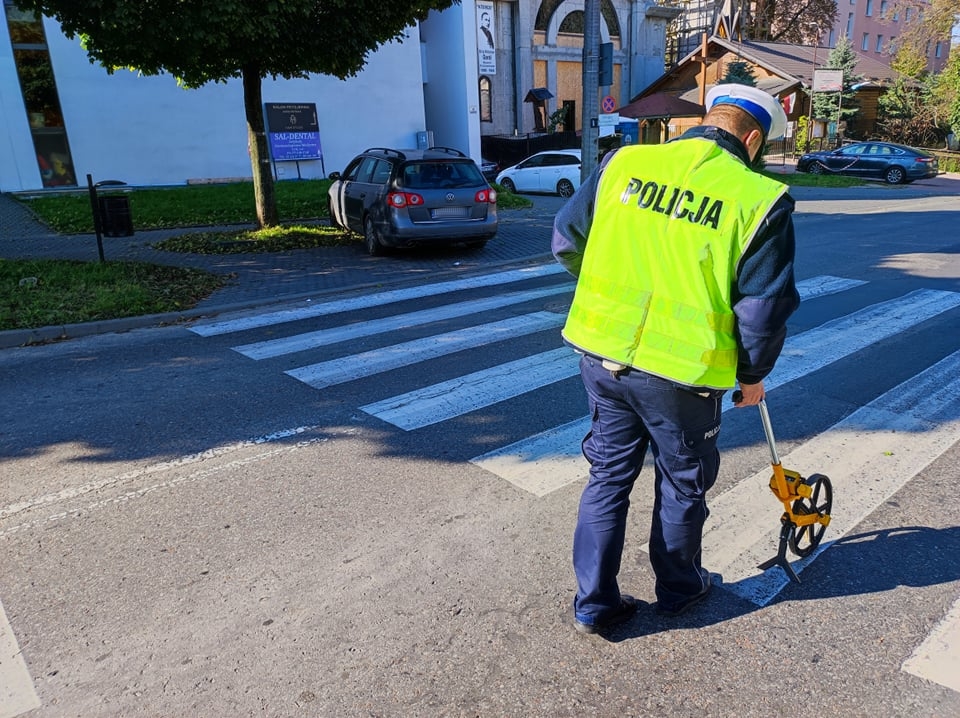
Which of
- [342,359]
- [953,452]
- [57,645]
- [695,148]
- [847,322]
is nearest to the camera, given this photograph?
[695,148]

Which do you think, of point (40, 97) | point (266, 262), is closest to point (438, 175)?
point (266, 262)

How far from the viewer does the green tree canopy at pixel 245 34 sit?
29.5ft

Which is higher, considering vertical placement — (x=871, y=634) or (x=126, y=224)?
(x=126, y=224)

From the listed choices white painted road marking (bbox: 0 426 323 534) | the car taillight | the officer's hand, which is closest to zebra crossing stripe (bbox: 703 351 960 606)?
the officer's hand

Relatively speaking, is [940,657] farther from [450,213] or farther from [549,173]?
[549,173]

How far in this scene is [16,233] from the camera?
13.0 metres

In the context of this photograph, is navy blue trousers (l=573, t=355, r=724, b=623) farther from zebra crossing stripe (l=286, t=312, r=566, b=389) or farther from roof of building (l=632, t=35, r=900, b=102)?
roof of building (l=632, t=35, r=900, b=102)

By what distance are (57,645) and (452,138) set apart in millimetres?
26290

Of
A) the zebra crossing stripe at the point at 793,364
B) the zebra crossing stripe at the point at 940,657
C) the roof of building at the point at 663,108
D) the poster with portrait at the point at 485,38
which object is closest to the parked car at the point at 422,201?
the zebra crossing stripe at the point at 793,364

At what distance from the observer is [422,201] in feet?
34.7

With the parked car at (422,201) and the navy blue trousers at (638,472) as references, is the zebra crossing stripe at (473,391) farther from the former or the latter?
the parked car at (422,201)

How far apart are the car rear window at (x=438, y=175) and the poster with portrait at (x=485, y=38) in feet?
76.2

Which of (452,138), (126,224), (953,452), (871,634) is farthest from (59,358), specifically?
(452,138)

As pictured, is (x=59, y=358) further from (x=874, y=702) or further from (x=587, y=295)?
(x=874, y=702)
